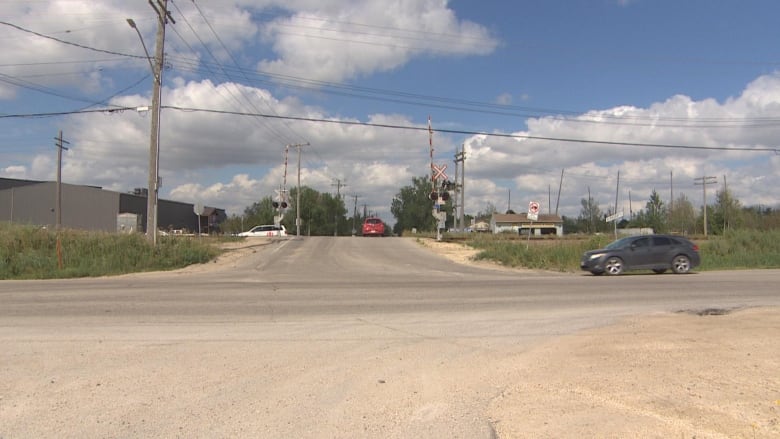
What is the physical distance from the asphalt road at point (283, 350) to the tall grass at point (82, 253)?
6371 millimetres

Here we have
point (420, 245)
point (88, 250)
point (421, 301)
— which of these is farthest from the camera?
point (420, 245)

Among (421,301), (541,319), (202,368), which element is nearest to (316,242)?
(421,301)

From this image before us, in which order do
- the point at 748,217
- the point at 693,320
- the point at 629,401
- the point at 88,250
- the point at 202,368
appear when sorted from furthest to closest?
the point at 748,217
the point at 88,250
the point at 693,320
the point at 202,368
the point at 629,401

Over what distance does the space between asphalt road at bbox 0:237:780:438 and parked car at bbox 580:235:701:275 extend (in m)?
4.75

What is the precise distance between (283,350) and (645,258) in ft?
57.9

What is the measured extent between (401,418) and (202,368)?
275 centimetres

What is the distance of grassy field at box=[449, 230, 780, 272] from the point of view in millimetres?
26016

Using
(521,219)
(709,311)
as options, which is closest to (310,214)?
(521,219)

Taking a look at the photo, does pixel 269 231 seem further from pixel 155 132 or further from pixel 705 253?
pixel 705 253

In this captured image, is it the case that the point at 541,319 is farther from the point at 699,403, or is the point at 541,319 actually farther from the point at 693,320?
the point at 699,403

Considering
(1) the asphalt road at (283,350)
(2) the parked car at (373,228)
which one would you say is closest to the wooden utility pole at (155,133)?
(1) the asphalt road at (283,350)

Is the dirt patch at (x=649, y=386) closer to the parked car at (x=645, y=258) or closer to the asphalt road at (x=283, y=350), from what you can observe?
the asphalt road at (x=283, y=350)

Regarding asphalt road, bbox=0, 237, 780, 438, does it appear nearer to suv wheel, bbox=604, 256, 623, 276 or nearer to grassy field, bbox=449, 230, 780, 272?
suv wheel, bbox=604, 256, 623, 276

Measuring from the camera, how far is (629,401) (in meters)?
5.30
